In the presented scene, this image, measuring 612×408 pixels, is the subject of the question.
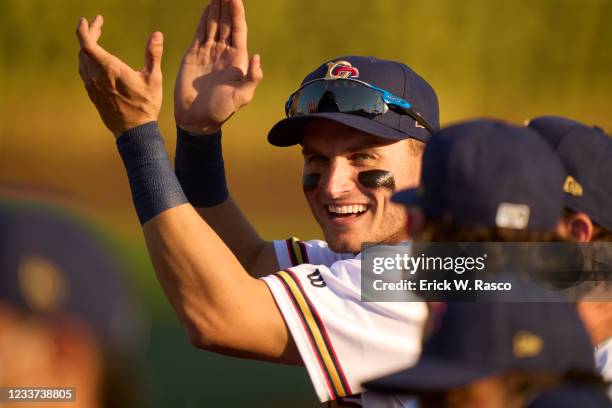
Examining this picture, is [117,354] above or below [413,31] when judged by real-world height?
below

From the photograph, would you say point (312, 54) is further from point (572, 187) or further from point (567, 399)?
point (567, 399)

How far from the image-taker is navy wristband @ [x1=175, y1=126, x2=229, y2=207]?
3418 mm

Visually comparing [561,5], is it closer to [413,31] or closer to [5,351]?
[413,31]

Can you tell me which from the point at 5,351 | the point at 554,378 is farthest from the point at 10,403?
the point at 554,378

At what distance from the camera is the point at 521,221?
2.19 m

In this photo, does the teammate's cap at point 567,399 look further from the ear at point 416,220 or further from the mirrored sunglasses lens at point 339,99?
the mirrored sunglasses lens at point 339,99

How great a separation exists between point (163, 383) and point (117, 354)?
5813mm

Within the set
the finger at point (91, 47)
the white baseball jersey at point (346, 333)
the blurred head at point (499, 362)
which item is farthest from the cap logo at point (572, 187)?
the finger at point (91, 47)

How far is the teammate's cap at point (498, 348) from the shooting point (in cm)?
160

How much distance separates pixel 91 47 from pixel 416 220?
1.02 metres

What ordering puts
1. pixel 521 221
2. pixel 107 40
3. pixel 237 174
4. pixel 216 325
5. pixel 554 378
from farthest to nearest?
1. pixel 237 174
2. pixel 107 40
3. pixel 216 325
4. pixel 521 221
5. pixel 554 378

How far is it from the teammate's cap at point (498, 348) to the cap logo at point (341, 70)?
166 centimetres

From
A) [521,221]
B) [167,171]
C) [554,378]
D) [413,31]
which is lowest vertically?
[554,378]

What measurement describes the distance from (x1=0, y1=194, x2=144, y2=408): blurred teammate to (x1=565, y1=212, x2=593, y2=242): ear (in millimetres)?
1476
